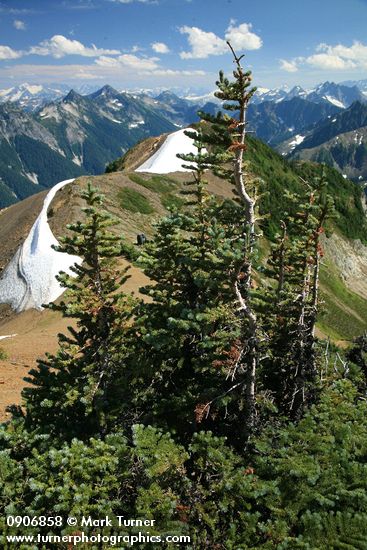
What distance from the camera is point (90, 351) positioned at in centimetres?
1497

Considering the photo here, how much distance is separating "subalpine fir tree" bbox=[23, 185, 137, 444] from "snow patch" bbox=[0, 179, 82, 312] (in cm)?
2525

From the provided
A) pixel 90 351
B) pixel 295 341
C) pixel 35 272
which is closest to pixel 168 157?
pixel 35 272

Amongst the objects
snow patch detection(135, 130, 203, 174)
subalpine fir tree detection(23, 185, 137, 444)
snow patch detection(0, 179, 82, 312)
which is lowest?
snow patch detection(0, 179, 82, 312)

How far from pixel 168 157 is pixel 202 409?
79.1m

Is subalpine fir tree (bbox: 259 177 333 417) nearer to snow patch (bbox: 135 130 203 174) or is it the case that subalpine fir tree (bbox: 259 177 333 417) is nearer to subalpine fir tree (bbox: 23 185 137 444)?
subalpine fir tree (bbox: 23 185 137 444)

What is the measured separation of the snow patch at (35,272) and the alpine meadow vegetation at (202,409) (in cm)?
2622

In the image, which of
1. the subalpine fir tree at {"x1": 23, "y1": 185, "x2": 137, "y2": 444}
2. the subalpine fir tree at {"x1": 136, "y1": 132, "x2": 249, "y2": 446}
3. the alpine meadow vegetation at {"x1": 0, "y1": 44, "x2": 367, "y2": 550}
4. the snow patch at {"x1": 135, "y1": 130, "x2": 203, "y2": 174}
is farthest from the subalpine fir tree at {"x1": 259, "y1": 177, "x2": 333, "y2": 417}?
the snow patch at {"x1": 135, "y1": 130, "x2": 203, "y2": 174}

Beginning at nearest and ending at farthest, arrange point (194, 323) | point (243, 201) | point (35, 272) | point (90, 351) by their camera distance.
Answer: point (194, 323) < point (243, 201) < point (90, 351) < point (35, 272)

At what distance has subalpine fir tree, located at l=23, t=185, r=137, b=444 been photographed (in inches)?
Answer: 542

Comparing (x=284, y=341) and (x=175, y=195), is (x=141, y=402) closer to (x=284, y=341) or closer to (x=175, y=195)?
(x=284, y=341)

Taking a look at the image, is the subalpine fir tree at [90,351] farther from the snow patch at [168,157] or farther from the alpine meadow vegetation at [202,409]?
the snow patch at [168,157]

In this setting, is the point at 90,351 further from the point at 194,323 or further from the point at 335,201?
the point at 335,201

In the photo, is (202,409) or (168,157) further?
(168,157)

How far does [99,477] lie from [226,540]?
11.5 feet
